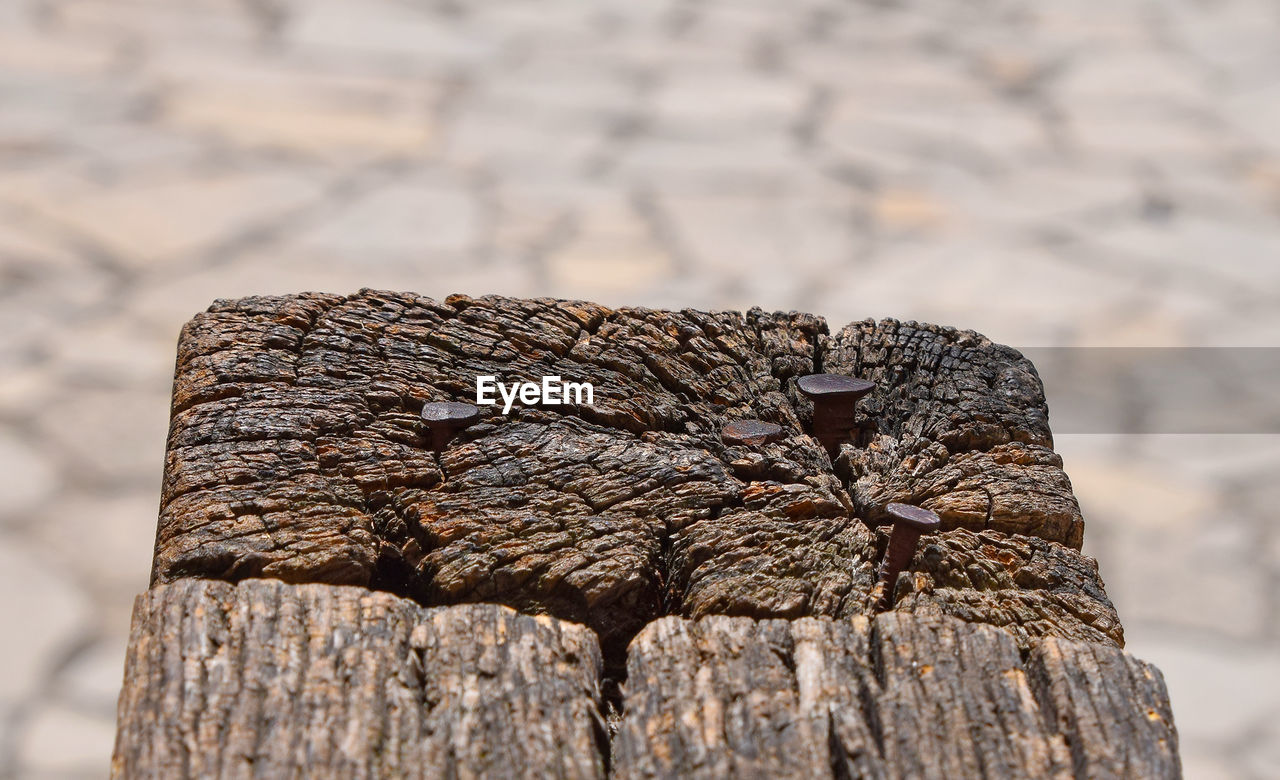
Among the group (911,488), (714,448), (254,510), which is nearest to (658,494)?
(714,448)

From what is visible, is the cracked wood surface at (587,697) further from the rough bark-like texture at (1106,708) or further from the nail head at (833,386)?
the nail head at (833,386)

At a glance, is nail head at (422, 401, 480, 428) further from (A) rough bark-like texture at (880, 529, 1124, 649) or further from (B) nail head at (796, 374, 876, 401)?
(A) rough bark-like texture at (880, 529, 1124, 649)

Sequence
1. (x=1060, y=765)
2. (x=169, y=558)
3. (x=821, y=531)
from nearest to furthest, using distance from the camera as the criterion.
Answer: (x=1060, y=765) < (x=169, y=558) < (x=821, y=531)

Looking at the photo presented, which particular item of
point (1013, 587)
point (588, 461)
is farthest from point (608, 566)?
point (1013, 587)

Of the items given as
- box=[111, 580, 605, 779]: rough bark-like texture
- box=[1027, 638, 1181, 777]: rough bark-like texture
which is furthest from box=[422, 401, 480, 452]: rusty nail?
box=[1027, 638, 1181, 777]: rough bark-like texture

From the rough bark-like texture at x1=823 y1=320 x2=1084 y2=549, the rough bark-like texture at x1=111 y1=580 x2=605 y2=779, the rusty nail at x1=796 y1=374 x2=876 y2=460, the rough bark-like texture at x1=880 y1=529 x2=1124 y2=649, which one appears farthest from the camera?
the rusty nail at x1=796 y1=374 x2=876 y2=460

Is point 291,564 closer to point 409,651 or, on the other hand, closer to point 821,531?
point 409,651
